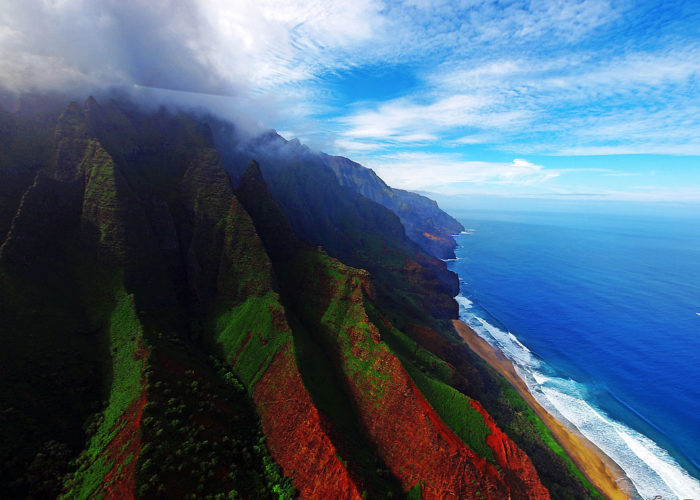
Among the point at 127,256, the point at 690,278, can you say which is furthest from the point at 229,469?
the point at 690,278

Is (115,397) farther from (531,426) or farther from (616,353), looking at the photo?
(616,353)

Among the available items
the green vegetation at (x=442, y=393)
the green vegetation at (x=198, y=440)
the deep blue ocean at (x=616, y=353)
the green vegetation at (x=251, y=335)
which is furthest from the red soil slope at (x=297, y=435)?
the deep blue ocean at (x=616, y=353)

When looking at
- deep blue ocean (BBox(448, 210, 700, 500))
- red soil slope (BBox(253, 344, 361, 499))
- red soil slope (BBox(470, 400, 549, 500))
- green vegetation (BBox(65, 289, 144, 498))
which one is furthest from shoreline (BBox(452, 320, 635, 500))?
green vegetation (BBox(65, 289, 144, 498))

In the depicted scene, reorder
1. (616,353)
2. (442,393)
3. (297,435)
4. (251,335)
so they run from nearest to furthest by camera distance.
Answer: (297,435)
(442,393)
(251,335)
(616,353)

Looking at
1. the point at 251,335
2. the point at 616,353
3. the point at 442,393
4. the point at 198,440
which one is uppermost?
the point at 251,335

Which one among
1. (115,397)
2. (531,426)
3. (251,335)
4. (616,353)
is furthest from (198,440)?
(616,353)

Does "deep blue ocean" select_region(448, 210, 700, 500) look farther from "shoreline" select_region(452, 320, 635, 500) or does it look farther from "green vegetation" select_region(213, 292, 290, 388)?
"green vegetation" select_region(213, 292, 290, 388)
